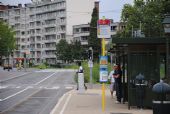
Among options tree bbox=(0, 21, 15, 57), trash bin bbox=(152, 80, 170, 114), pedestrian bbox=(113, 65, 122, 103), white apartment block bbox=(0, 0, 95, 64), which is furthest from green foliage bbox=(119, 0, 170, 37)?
white apartment block bbox=(0, 0, 95, 64)

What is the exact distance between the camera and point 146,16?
61.0m

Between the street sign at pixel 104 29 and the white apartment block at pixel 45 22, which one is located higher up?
the white apartment block at pixel 45 22

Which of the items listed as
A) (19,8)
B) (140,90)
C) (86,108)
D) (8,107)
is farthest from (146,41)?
(19,8)

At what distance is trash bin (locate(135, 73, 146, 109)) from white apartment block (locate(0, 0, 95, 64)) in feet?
442

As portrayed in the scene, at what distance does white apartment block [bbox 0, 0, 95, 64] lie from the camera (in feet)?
531

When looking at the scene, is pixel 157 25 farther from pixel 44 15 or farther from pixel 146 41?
pixel 44 15

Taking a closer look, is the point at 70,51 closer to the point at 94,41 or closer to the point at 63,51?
the point at 63,51

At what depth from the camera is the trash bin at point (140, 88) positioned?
2054cm

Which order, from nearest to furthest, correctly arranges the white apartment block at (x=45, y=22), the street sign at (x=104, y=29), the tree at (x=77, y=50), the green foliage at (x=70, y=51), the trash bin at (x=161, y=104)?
the trash bin at (x=161, y=104) → the street sign at (x=104, y=29) → the tree at (x=77, y=50) → the green foliage at (x=70, y=51) → the white apartment block at (x=45, y=22)

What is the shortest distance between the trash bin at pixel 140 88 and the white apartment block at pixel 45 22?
135 m

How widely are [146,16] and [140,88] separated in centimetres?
4111

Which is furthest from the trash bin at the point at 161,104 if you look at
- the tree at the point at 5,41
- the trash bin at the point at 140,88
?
the tree at the point at 5,41

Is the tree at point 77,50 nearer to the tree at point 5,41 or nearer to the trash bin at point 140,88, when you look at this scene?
the tree at point 5,41

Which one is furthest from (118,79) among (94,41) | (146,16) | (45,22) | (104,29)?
(45,22)
